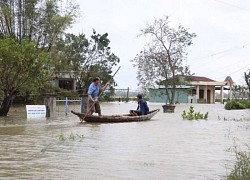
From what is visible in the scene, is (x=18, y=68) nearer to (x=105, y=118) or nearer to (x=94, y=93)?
(x=94, y=93)

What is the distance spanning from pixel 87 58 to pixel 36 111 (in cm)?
2673

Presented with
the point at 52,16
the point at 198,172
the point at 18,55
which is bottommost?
the point at 198,172

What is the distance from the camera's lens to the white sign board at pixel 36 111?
65.2ft

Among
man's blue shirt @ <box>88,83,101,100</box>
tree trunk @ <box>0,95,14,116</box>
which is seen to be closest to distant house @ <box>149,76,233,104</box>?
tree trunk @ <box>0,95,14,116</box>

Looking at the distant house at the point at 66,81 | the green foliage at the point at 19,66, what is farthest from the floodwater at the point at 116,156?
the distant house at the point at 66,81

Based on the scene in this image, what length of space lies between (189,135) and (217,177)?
6337 millimetres

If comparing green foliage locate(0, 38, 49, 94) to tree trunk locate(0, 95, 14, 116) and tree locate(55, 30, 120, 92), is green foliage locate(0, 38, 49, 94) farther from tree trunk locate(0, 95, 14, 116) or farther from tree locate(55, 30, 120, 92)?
tree locate(55, 30, 120, 92)

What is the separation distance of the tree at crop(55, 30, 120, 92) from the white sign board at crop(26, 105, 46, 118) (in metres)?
24.0

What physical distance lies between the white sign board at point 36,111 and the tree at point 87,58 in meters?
24.0

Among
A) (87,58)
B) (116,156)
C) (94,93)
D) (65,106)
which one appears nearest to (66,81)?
(87,58)

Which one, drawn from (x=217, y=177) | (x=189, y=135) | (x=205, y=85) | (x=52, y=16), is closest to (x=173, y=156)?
(x=217, y=177)

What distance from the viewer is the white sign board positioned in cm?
1986

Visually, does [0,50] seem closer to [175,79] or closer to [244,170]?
[244,170]

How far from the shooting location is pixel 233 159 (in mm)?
8586
